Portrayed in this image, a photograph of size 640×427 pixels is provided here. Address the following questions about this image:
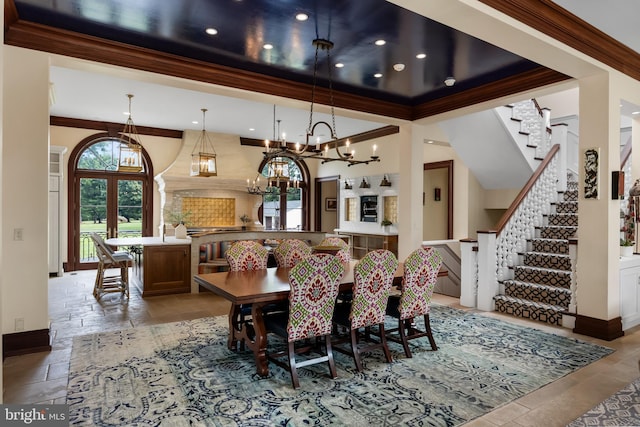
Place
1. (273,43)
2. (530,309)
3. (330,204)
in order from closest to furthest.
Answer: (273,43), (530,309), (330,204)

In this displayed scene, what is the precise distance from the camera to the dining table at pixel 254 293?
9.87 feet

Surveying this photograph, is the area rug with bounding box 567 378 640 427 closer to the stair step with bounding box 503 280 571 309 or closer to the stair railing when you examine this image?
the stair step with bounding box 503 280 571 309

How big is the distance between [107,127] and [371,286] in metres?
7.96

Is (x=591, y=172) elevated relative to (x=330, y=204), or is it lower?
elevated

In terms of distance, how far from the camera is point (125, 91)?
6379 mm

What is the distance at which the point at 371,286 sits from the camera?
3.30 meters

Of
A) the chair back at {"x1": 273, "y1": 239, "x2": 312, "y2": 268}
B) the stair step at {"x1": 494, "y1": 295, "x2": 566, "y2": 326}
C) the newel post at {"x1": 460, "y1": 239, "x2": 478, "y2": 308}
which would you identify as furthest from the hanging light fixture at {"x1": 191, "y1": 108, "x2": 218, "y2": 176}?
the stair step at {"x1": 494, "y1": 295, "x2": 566, "y2": 326}

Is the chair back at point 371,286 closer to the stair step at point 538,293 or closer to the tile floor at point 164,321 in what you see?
the tile floor at point 164,321

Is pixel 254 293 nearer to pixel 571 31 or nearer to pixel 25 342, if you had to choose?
pixel 25 342

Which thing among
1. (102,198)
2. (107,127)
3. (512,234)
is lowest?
(512,234)

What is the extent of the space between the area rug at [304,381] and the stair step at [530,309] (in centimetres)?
57

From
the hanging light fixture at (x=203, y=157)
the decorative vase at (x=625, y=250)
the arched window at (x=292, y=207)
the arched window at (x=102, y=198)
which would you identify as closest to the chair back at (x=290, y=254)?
the hanging light fixture at (x=203, y=157)

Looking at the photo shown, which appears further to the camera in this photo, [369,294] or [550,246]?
[550,246]

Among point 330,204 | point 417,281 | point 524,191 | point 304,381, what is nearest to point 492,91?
point 524,191
